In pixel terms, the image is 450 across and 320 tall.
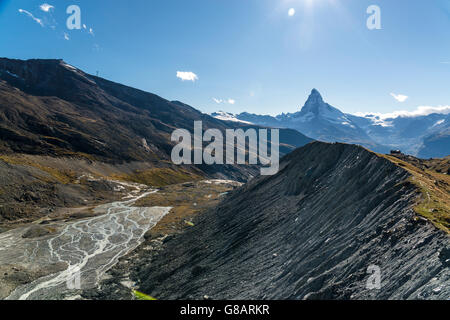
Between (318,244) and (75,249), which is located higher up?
(318,244)

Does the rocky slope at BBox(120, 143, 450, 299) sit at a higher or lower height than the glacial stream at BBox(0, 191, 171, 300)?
higher

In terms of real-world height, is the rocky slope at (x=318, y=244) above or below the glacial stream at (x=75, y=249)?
above

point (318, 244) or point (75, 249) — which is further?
point (75, 249)

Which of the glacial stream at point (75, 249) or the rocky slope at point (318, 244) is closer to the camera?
the rocky slope at point (318, 244)

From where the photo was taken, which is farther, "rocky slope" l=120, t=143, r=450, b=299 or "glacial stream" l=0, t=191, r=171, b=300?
"glacial stream" l=0, t=191, r=171, b=300
